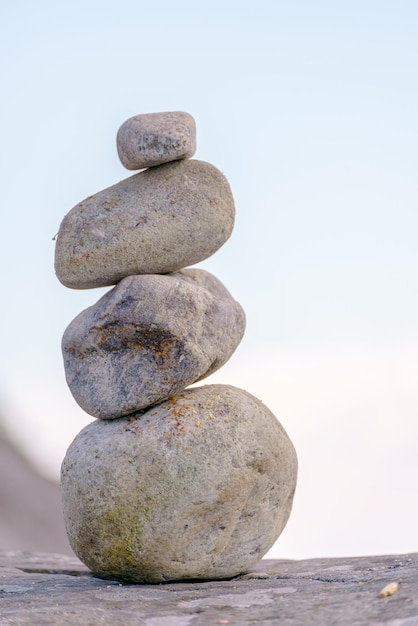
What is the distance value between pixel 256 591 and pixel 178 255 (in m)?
3.42

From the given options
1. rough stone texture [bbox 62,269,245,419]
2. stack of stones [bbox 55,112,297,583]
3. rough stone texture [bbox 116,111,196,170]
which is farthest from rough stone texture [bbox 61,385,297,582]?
rough stone texture [bbox 116,111,196,170]

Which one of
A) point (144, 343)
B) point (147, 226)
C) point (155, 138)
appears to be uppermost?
point (155, 138)

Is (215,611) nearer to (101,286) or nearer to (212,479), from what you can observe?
(212,479)

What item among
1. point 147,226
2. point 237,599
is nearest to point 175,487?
point 237,599

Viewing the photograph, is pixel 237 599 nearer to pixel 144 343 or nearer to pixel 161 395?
pixel 161 395

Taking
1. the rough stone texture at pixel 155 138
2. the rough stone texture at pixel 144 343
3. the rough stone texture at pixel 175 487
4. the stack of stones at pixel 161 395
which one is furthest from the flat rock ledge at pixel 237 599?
the rough stone texture at pixel 155 138

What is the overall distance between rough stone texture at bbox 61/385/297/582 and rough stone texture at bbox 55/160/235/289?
4.80 ft

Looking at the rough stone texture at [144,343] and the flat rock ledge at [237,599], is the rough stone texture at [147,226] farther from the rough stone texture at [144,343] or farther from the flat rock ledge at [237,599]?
the flat rock ledge at [237,599]

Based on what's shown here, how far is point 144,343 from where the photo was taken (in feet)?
26.1

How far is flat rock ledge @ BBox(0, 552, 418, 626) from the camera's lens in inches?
223

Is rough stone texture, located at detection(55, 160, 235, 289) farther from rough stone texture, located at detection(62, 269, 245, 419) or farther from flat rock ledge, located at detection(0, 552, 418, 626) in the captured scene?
flat rock ledge, located at detection(0, 552, 418, 626)

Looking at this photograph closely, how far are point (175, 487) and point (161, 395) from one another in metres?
0.93

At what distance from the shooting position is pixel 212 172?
8.62 metres

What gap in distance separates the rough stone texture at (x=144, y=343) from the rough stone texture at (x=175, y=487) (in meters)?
0.24
